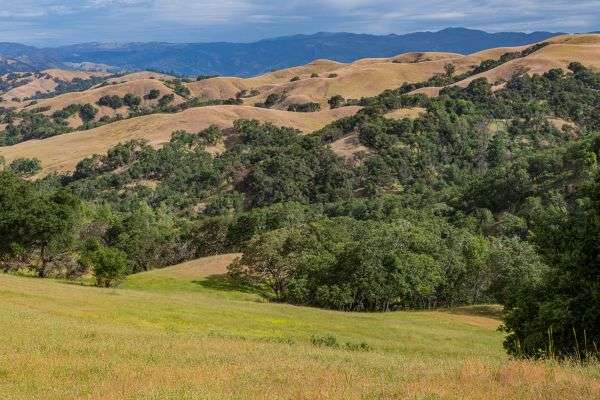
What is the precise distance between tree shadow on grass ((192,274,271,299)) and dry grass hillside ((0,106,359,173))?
103688 mm

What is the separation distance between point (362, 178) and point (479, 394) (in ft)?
392

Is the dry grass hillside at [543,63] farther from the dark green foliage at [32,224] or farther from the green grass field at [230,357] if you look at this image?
the green grass field at [230,357]

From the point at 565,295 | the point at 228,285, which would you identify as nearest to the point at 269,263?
the point at 228,285

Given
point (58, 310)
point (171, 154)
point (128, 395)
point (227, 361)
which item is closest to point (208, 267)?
point (58, 310)

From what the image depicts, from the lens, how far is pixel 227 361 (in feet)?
68.1

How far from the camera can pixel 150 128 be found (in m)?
185

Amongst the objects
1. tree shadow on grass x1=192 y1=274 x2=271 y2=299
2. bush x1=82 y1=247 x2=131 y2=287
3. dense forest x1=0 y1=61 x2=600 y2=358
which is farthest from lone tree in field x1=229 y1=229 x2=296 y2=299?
bush x1=82 y1=247 x2=131 y2=287

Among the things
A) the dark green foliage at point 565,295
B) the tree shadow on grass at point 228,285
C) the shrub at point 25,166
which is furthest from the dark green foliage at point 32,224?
the shrub at point 25,166

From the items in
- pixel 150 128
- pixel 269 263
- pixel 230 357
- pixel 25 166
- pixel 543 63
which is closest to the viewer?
pixel 230 357

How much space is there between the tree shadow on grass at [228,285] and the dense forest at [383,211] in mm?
1026

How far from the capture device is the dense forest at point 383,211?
21.7 m

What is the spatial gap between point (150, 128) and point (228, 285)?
125 metres

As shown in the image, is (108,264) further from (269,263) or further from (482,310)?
(482,310)

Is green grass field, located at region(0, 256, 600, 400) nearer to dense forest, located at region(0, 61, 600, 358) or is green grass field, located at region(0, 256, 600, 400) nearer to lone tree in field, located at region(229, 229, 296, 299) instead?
dense forest, located at region(0, 61, 600, 358)
